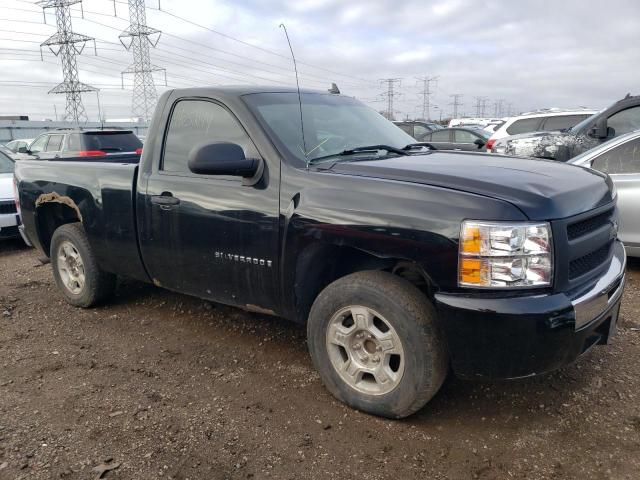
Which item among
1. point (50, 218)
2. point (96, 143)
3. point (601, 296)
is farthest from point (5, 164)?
point (601, 296)

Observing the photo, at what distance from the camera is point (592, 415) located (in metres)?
3.00

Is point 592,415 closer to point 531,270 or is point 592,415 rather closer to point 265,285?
point 531,270

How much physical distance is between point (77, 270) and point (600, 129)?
6.56 meters

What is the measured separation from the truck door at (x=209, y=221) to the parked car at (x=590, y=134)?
5402mm

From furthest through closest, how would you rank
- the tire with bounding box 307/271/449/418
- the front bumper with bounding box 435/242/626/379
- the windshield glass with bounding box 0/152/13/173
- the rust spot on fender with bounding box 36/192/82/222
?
1. the windshield glass with bounding box 0/152/13/173
2. the rust spot on fender with bounding box 36/192/82/222
3. the tire with bounding box 307/271/449/418
4. the front bumper with bounding box 435/242/626/379

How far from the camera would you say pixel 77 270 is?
4.96 meters

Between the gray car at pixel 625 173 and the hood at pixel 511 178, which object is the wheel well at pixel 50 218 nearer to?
the hood at pixel 511 178

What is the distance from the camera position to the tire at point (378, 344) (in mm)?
2756

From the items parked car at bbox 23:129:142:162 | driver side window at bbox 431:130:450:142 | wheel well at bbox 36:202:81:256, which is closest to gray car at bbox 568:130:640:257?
wheel well at bbox 36:202:81:256

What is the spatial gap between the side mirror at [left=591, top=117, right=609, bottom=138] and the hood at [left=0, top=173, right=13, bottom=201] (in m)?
8.11

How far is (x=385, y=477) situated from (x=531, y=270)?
119 cm

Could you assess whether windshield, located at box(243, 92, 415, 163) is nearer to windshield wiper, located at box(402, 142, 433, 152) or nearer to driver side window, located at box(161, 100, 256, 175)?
windshield wiper, located at box(402, 142, 433, 152)

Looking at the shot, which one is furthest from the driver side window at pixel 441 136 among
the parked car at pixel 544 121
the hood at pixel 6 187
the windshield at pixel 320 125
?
the windshield at pixel 320 125

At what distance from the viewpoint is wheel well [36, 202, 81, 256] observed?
16.8 feet
